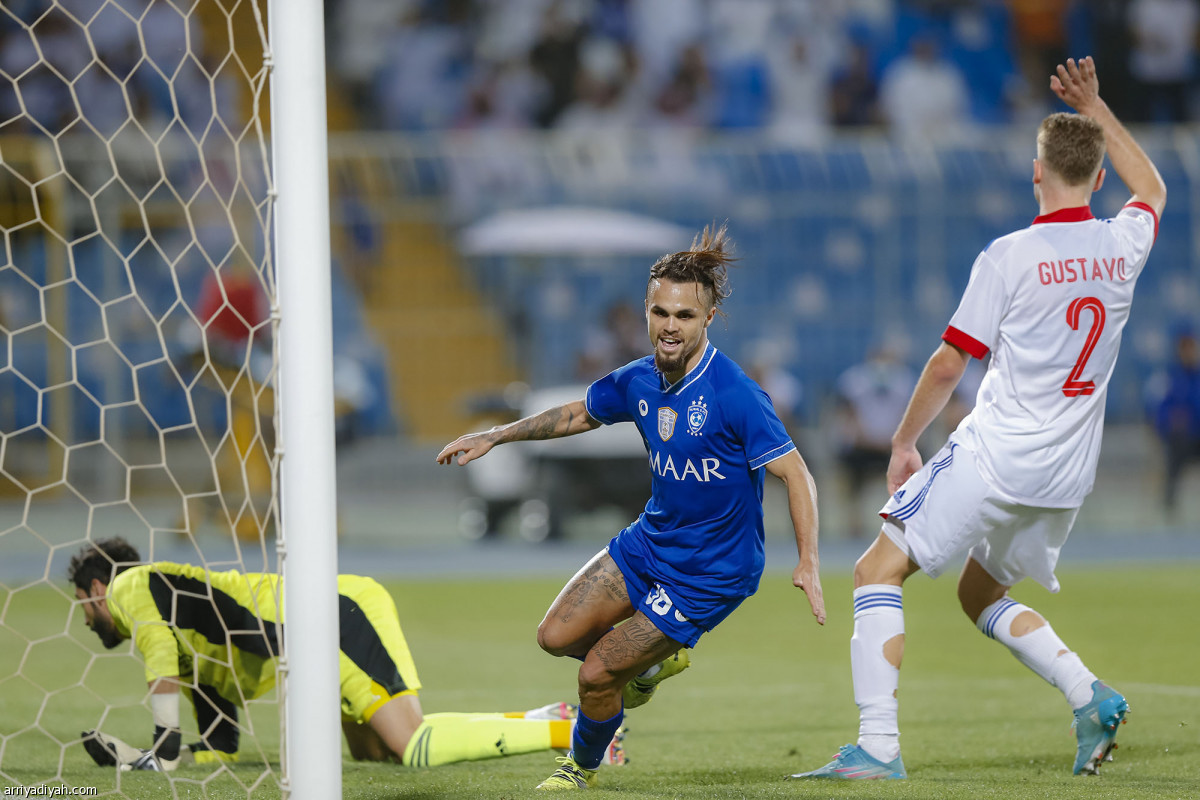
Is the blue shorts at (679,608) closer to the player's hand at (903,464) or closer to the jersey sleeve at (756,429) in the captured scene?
the jersey sleeve at (756,429)

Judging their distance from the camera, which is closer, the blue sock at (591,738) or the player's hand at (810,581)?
the player's hand at (810,581)

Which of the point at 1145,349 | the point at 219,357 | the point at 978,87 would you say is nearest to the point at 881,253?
the point at 1145,349

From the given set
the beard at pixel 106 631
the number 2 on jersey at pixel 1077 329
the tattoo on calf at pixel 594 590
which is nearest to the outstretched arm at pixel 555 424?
the tattoo on calf at pixel 594 590

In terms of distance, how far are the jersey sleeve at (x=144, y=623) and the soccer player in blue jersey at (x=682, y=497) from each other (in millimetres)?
1307

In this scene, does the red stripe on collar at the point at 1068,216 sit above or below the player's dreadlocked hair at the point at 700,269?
above

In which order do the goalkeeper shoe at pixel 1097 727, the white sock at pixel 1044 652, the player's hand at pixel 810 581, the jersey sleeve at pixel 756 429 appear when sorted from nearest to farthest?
the player's hand at pixel 810 581 < the jersey sleeve at pixel 756 429 < the goalkeeper shoe at pixel 1097 727 < the white sock at pixel 1044 652

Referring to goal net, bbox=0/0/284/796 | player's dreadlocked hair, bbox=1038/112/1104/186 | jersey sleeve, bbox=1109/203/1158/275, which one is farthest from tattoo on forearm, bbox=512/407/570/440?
goal net, bbox=0/0/284/796

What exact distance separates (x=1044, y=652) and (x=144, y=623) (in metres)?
3.16

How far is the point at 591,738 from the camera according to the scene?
4.39 metres

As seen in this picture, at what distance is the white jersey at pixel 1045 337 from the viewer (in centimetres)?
447

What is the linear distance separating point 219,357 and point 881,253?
7514 millimetres

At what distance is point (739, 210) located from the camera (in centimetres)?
1572

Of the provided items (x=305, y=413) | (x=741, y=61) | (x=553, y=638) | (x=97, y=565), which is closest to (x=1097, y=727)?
(x=553, y=638)

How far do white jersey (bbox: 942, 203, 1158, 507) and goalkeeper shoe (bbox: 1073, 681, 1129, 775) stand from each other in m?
0.69
